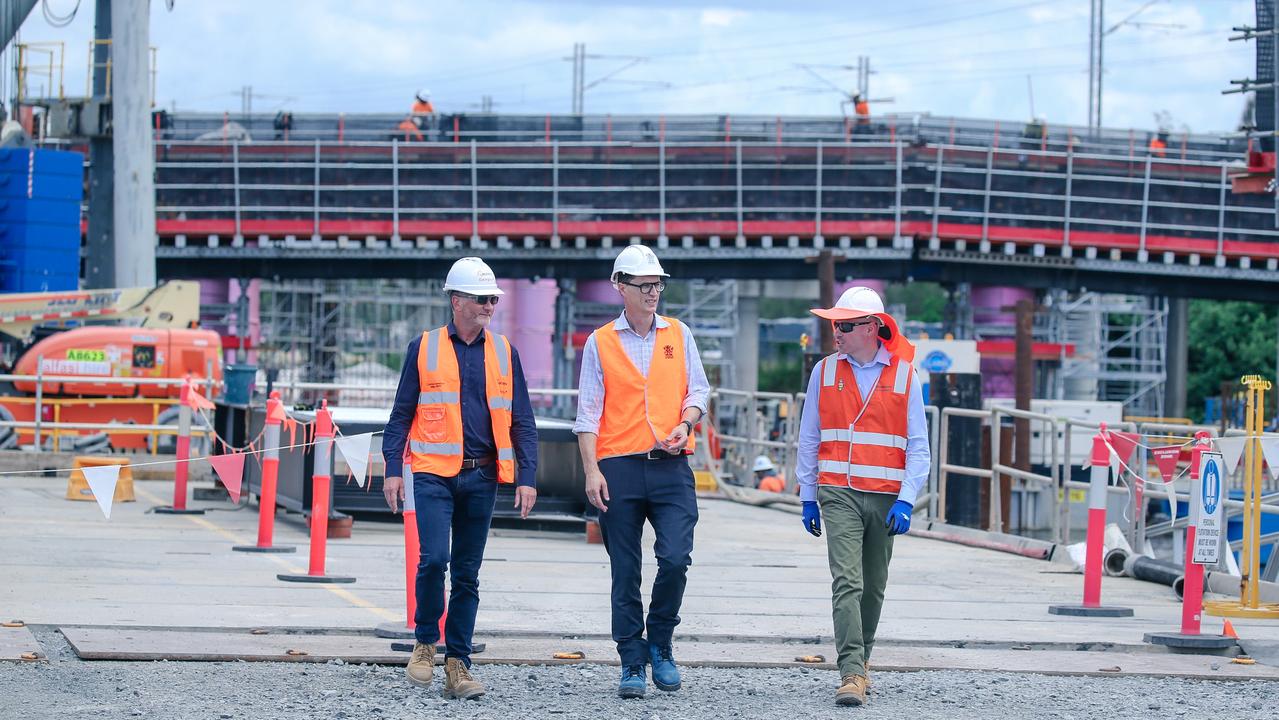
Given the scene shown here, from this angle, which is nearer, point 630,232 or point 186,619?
point 186,619

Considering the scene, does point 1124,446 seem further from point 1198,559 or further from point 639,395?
point 639,395

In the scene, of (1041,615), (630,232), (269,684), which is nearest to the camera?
(269,684)

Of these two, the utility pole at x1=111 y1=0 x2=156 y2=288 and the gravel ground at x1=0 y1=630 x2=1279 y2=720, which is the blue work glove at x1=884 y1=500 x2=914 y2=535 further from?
the utility pole at x1=111 y1=0 x2=156 y2=288

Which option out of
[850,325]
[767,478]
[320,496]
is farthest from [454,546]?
[767,478]

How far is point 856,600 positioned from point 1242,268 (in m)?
44.4

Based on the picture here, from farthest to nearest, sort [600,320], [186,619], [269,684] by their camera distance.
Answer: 1. [600,320]
2. [186,619]
3. [269,684]

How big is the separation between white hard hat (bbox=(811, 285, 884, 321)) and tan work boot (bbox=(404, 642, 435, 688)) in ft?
7.72

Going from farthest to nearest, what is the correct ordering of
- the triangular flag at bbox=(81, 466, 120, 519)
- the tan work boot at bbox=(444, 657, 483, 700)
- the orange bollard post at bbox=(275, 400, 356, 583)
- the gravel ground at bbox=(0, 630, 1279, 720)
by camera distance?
the orange bollard post at bbox=(275, 400, 356, 583), the triangular flag at bbox=(81, 466, 120, 519), the tan work boot at bbox=(444, 657, 483, 700), the gravel ground at bbox=(0, 630, 1279, 720)

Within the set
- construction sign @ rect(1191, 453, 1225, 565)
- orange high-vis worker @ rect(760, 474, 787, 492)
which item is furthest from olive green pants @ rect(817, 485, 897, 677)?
orange high-vis worker @ rect(760, 474, 787, 492)

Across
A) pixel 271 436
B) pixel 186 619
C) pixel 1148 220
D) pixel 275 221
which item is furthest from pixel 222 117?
pixel 186 619

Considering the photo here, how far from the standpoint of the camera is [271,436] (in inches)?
535

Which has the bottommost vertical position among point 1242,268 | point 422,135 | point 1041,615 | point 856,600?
point 1041,615

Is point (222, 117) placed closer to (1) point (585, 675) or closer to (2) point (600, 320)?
(2) point (600, 320)

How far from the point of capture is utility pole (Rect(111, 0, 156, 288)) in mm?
30125
